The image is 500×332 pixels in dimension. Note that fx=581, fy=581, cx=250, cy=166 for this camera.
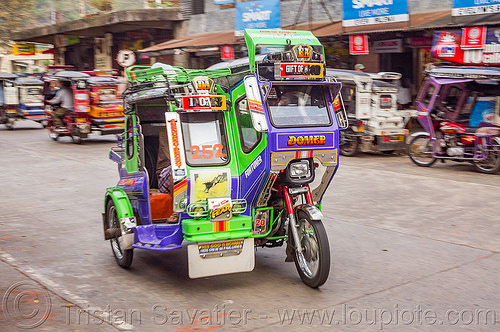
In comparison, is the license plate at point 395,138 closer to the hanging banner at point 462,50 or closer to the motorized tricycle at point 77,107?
the hanging banner at point 462,50

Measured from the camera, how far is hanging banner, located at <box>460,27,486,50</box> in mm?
15211

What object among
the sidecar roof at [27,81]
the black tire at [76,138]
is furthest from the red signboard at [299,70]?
the sidecar roof at [27,81]

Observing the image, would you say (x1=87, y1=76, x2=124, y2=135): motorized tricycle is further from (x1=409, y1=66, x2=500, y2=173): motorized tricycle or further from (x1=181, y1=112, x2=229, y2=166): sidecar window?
(x1=181, y1=112, x2=229, y2=166): sidecar window

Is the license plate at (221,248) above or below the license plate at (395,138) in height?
below

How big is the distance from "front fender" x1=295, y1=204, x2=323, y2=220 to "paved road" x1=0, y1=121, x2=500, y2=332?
747 mm

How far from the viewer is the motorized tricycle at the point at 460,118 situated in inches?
492

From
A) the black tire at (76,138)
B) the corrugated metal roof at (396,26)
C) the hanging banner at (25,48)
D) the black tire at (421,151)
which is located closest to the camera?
the black tire at (421,151)

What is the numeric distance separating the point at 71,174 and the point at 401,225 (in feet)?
25.5

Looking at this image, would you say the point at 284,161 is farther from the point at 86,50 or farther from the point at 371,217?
the point at 86,50

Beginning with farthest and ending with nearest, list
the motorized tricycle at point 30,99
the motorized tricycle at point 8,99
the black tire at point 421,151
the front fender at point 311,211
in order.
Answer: the motorized tricycle at point 30,99 < the motorized tricycle at point 8,99 < the black tire at point 421,151 < the front fender at point 311,211

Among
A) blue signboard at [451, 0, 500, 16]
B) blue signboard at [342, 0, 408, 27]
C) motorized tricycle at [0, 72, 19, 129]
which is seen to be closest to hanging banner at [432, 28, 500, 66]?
blue signboard at [451, 0, 500, 16]

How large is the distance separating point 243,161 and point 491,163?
847 centimetres

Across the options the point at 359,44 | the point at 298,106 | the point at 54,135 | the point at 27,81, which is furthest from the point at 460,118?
the point at 27,81

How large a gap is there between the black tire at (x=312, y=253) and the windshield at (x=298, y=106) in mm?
927
